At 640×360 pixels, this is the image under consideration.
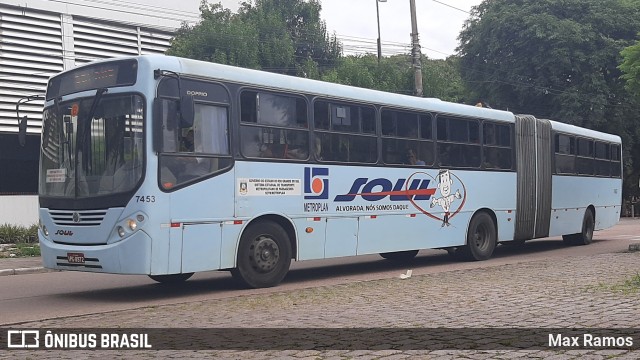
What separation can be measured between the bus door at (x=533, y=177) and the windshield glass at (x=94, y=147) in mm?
10624

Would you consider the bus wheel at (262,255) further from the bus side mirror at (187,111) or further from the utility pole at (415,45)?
the utility pole at (415,45)

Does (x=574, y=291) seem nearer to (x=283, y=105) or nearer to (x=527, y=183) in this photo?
(x=283, y=105)

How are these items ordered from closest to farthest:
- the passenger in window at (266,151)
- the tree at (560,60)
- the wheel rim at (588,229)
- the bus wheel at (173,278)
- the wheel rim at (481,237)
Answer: the passenger in window at (266,151)
the bus wheel at (173,278)
the wheel rim at (481,237)
the wheel rim at (588,229)
the tree at (560,60)

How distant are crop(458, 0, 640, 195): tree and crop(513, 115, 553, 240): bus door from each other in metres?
22.6

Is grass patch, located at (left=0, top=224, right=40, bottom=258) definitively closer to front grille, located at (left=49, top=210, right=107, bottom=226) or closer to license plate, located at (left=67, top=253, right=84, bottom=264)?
front grille, located at (left=49, top=210, right=107, bottom=226)

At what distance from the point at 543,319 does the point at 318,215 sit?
5.78 metres

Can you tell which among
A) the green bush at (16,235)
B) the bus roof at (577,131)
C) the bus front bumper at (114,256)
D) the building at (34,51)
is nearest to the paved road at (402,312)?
the bus front bumper at (114,256)

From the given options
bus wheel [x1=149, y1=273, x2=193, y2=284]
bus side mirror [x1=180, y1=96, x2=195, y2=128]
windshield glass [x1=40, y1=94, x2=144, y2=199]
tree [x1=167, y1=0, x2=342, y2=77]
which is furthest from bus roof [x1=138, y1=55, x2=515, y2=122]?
tree [x1=167, y1=0, x2=342, y2=77]

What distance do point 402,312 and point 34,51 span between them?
23.8 metres

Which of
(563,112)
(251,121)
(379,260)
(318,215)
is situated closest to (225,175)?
(251,121)

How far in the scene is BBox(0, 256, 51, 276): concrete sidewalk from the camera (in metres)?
17.0

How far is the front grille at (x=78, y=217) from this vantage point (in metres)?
11.2

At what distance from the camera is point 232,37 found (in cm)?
3391

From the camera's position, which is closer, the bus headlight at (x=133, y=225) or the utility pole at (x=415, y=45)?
the bus headlight at (x=133, y=225)
